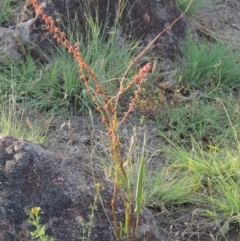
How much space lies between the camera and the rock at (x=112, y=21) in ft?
14.6

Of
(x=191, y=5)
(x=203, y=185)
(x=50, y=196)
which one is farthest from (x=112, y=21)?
(x=50, y=196)

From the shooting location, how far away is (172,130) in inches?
156

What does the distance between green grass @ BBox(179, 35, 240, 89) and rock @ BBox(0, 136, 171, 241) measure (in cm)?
170

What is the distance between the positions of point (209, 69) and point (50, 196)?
207cm

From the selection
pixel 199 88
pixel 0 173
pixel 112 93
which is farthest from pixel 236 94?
pixel 0 173

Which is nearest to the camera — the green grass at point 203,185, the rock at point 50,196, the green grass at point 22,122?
the rock at point 50,196

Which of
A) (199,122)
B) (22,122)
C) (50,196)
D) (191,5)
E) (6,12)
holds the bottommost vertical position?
(199,122)

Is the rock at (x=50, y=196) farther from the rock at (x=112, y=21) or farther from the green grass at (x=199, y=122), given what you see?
the rock at (x=112, y=21)

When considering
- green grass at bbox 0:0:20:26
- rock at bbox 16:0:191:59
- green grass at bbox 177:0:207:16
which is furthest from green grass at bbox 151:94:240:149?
green grass at bbox 0:0:20:26

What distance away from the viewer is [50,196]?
271 centimetres

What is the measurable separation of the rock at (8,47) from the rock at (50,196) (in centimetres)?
147

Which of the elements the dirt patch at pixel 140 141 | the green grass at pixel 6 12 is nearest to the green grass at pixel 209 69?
the dirt patch at pixel 140 141

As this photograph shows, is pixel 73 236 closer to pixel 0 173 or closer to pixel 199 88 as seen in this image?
pixel 0 173

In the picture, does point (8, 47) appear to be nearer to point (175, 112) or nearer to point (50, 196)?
point (175, 112)
